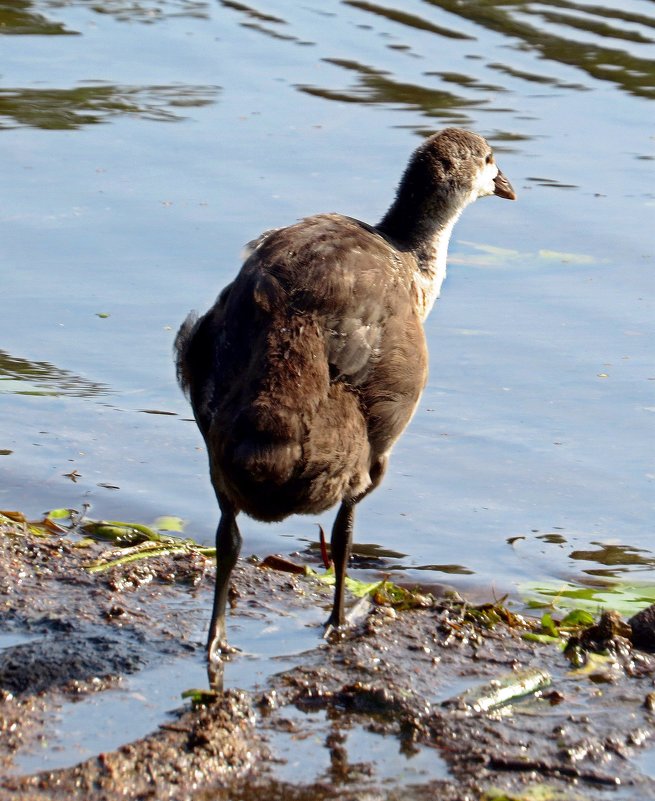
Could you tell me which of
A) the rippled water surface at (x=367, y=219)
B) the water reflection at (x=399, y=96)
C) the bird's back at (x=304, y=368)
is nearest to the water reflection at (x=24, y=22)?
the rippled water surface at (x=367, y=219)

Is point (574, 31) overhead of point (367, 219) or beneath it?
overhead

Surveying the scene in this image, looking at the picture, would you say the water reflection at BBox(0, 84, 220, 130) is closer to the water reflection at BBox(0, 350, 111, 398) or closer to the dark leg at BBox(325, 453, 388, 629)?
the water reflection at BBox(0, 350, 111, 398)

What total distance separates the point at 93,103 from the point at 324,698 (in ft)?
26.9

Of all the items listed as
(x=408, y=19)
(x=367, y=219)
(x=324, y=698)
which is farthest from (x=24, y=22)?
(x=324, y=698)

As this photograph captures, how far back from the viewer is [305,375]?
494cm

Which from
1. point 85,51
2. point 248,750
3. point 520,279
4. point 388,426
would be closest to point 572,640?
point 388,426

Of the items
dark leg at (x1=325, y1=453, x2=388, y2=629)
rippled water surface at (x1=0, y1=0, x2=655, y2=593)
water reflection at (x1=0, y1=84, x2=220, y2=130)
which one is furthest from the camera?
water reflection at (x1=0, y1=84, x2=220, y2=130)

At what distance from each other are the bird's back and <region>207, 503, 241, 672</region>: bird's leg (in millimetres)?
250

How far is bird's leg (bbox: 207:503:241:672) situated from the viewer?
5.38 metres

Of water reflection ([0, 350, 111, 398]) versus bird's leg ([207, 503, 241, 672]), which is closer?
bird's leg ([207, 503, 241, 672])

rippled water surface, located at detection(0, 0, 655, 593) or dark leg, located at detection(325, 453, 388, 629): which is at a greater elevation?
dark leg, located at detection(325, 453, 388, 629)

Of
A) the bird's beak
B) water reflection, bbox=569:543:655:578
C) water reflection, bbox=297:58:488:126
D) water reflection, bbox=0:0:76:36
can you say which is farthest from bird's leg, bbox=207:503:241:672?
water reflection, bbox=0:0:76:36

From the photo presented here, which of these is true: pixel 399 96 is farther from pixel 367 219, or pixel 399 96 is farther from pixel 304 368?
pixel 304 368

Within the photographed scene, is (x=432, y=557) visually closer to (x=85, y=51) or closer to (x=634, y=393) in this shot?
(x=634, y=393)
